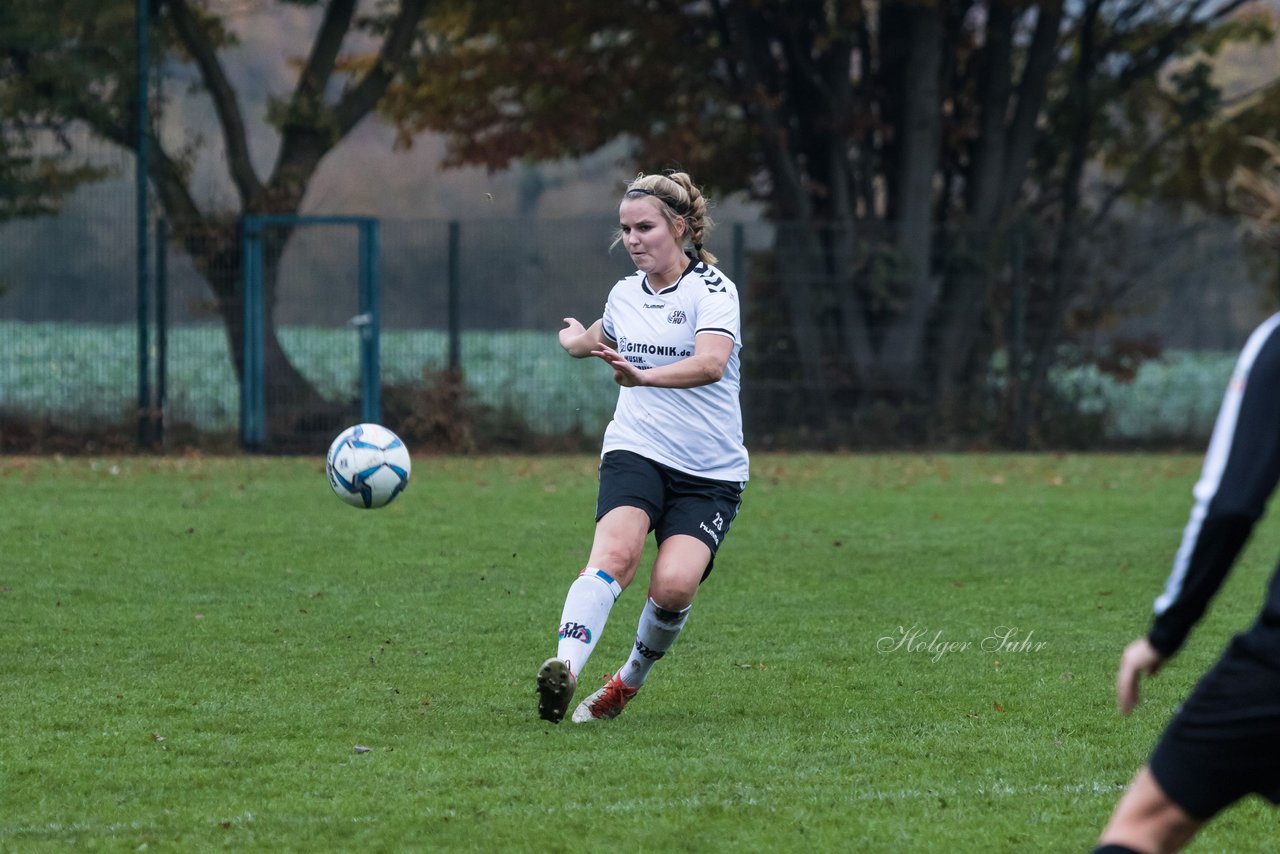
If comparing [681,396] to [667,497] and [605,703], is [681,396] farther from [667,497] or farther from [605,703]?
[605,703]

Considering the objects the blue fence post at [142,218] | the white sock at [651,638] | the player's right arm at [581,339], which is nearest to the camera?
the white sock at [651,638]

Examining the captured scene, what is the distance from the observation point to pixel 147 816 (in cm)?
461

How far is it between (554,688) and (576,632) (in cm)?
25

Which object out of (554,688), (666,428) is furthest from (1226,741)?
(666,428)

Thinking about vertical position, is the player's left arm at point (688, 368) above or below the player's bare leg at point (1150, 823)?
above

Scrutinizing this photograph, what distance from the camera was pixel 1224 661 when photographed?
106 inches

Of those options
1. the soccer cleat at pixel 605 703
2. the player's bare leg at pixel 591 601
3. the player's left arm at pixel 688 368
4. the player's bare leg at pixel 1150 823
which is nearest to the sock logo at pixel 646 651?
the soccer cleat at pixel 605 703

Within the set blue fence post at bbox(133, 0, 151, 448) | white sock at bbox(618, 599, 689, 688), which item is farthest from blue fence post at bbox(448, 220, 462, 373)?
white sock at bbox(618, 599, 689, 688)

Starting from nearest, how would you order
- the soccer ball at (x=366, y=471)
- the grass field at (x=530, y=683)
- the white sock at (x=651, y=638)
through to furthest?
the grass field at (x=530, y=683) → the white sock at (x=651, y=638) → the soccer ball at (x=366, y=471)

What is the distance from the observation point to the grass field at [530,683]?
4641 millimetres

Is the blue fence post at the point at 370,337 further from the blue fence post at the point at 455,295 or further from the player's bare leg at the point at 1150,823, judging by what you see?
the player's bare leg at the point at 1150,823

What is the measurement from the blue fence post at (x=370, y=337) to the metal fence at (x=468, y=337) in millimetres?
145

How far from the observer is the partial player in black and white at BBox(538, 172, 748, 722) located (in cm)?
583

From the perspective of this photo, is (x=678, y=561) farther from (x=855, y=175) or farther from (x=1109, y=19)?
(x=1109, y=19)
